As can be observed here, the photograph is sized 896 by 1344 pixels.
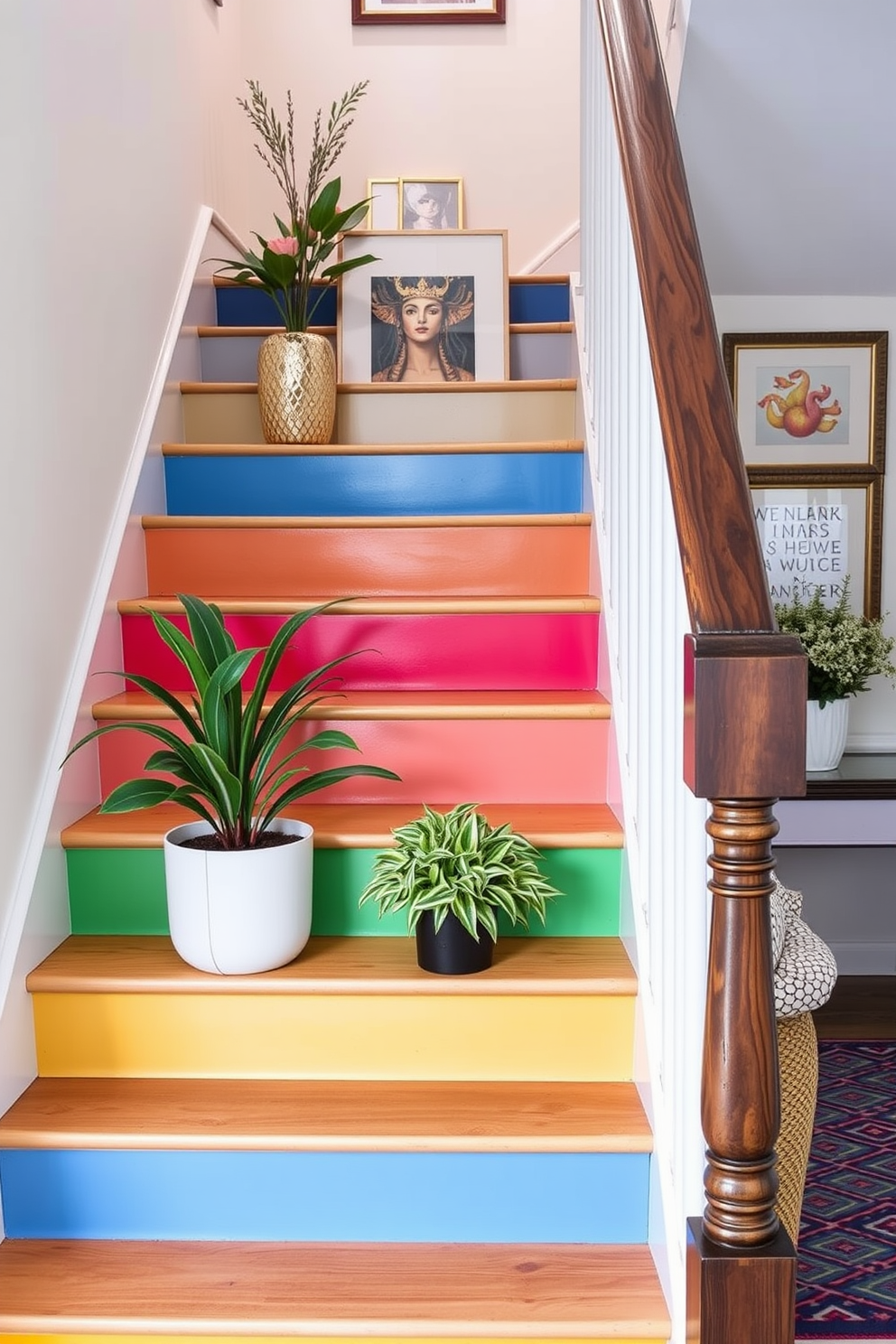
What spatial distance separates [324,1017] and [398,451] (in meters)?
1.27

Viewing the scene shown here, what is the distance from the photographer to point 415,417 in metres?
2.73

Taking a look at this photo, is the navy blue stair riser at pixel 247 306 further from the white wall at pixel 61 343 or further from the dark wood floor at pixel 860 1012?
the dark wood floor at pixel 860 1012

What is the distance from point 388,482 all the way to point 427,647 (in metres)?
0.48

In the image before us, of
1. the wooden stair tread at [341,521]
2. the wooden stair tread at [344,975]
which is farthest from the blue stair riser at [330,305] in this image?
the wooden stair tread at [344,975]

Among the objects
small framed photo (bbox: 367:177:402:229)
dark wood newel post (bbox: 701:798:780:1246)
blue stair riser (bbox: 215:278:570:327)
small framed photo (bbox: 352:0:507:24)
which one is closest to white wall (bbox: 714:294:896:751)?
blue stair riser (bbox: 215:278:570:327)

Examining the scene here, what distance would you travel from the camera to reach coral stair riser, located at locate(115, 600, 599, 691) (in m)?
2.13

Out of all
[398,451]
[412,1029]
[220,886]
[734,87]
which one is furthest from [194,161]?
[412,1029]

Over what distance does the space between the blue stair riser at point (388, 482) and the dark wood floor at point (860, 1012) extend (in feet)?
5.27

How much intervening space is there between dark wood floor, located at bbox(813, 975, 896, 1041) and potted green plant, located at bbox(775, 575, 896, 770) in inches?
27.5

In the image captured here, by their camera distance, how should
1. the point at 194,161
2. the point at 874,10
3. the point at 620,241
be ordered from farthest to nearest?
1. the point at 194,161
2. the point at 874,10
3. the point at 620,241

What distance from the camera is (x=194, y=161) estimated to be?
2.95m

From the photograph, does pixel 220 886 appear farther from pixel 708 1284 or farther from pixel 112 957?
pixel 708 1284

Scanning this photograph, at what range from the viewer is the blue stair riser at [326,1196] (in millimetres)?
1489

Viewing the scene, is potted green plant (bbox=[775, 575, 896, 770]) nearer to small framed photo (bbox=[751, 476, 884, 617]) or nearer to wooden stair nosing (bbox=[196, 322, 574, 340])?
small framed photo (bbox=[751, 476, 884, 617])
